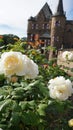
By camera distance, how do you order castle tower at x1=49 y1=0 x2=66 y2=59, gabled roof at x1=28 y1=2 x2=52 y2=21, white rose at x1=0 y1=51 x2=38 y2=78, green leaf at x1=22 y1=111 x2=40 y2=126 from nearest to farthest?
white rose at x1=0 y1=51 x2=38 y2=78 → green leaf at x1=22 y1=111 x2=40 y2=126 → castle tower at x1=49 y1=0 x2=66 y2=59 → gabled roof at x1=28 y1=2 x2=52 y2=21

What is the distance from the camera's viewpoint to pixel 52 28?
73688 millimetres

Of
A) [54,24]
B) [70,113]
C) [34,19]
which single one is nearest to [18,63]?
[70,113]

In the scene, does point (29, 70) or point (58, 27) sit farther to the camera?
point (58, 27)

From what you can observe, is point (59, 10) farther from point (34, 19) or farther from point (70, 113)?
point (70, 113)

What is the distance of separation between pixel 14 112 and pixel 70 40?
71.6 m

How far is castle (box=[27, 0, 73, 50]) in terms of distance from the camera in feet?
238

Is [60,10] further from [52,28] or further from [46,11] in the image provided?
[46,11]

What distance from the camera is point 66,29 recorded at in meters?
74.4

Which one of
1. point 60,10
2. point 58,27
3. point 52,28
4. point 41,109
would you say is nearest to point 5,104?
point 41,109

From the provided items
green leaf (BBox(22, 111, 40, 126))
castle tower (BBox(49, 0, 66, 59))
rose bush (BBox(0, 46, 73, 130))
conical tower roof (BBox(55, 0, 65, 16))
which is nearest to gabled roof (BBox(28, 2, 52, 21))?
castle tower (BBox(49, 0, 66, 59))

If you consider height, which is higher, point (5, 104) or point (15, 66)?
point (15, 66)

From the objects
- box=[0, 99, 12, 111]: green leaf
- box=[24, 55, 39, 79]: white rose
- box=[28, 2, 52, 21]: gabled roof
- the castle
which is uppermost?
box=[24, 55, 39, 79]: white rose

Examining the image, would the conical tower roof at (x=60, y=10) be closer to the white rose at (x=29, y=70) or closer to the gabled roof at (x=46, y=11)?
the gabled roof at (x=46, y=11)

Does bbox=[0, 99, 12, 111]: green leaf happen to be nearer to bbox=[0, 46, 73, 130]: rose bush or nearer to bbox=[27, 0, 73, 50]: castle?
bbox=[0, 46, 73, 130]: rose bush
